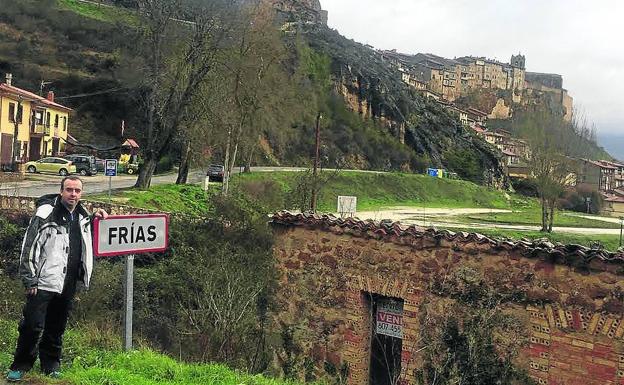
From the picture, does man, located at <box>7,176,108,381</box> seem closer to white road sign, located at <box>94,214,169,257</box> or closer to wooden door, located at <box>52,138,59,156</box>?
white road sign, located at <box>94,214,169,257</box>

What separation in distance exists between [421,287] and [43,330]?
5.12m

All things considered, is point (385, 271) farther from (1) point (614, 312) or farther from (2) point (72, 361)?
(2) point (72, 361)

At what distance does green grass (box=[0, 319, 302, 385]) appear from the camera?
4.80 meters

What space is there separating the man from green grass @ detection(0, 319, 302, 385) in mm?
180

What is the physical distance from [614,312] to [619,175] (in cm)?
13195

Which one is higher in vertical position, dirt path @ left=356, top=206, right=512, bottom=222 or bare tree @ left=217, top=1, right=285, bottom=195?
bare tree @ left=217, top=1, right=285, bottom=195

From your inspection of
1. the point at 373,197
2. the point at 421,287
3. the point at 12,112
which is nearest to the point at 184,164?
the point at 12,112

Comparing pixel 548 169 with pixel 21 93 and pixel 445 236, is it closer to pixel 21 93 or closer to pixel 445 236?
pixel 445 236

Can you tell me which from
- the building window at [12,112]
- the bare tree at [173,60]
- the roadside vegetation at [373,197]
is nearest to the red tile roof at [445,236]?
the roadside vegetation at [373,197]

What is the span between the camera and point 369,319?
30.2 ft

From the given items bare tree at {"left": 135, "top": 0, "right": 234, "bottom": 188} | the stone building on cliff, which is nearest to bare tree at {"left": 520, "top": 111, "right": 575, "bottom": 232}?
bare tree at {"left": 135, "top": 0, "right": 234, "bottom": 188}

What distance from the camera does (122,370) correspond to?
5.01 meters

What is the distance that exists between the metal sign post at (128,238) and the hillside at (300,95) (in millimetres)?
31163

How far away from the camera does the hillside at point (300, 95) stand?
210 feet
